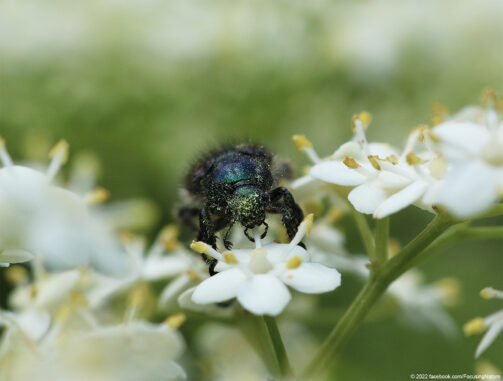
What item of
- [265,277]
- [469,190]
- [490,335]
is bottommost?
[490,335]

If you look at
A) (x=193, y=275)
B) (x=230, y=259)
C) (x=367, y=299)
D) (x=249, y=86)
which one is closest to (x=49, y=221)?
(x=193, y=275)

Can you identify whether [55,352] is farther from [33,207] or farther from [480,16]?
[480,16]

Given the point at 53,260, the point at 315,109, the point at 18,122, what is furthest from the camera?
the point at 315,109

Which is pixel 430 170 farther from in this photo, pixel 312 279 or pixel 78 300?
pixel 78 300

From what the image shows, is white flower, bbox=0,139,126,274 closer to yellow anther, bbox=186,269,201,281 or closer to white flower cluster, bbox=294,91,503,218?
yellow anther, bbox=186,269,201,281

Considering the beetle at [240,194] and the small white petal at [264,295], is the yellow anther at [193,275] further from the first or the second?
the small white petal at [264,295]

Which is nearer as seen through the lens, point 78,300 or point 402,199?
point 402,199

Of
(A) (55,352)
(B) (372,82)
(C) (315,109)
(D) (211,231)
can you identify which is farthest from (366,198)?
(B) (372,82)

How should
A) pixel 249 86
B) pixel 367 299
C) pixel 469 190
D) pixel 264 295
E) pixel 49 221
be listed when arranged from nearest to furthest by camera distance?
pixel 469 190, pixel 264 295, pixel 367 299, pixel 49 221, pixel 249 86

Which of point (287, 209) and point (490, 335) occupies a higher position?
point (287, 209)
